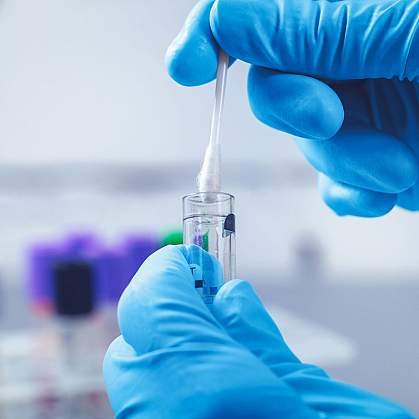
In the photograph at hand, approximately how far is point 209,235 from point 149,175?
8.50 ft

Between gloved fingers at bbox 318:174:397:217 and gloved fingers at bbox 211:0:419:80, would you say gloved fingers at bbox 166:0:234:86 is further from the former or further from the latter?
gloved fingers at bbox 318:174:397:217

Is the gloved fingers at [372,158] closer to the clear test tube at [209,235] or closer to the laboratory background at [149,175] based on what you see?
the clear test tube at [209,235]

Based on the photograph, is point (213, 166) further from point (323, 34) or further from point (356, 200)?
point (356, 200)

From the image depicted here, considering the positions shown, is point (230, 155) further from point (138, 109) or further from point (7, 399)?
point (7, 399)

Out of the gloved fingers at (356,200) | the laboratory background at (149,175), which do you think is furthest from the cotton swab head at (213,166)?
the laboratory background at (149,175)

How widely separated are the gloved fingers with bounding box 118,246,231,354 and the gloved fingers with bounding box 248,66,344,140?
226mm

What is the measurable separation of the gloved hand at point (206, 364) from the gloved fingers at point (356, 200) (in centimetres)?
39

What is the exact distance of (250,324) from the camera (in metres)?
0.60

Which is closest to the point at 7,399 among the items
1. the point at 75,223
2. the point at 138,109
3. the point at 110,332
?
the point at 110,332

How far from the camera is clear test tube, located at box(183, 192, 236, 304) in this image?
2.22 ft

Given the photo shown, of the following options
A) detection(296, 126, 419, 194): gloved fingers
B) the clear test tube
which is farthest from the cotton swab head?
detection(296, 126, 419, 194): gloved fingers

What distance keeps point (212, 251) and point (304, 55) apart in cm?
25

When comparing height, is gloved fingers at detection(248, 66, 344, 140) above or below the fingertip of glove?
below

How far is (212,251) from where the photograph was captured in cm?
70
